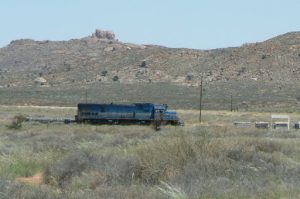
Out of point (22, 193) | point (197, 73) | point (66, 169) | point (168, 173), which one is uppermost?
point (197, 73)

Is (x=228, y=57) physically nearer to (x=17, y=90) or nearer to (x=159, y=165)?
(x=17, y=90)

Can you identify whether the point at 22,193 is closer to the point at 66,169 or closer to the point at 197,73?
the point at 66,169

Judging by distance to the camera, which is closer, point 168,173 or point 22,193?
point 22,193

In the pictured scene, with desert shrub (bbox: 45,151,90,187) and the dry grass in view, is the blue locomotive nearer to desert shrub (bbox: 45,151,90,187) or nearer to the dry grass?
the dry grass

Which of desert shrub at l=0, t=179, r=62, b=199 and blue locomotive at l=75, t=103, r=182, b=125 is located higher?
desert shrub at l=0, t=179, r=62, b=199

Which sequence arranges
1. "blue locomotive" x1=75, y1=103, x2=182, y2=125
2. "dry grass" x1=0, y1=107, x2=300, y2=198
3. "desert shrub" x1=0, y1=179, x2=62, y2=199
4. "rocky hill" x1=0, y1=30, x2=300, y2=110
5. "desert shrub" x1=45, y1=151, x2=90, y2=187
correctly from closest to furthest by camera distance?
1. "desert shrub" x1=0, y1=179, x2=62, y2=199
2. "dry grass" x1=0, y1=107, x2=300, y2=198
3. "desert shrub" x1=45, y1=151, x2=90, y2=187
4. "blue locomotive" x1=75, y1=103, x2=182, y2=125
5. "rocky hill" x1=0, y1=30, x2=300, y2=110

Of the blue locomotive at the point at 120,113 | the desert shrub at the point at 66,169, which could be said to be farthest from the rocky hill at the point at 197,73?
the desert shrub at the point at 66,169

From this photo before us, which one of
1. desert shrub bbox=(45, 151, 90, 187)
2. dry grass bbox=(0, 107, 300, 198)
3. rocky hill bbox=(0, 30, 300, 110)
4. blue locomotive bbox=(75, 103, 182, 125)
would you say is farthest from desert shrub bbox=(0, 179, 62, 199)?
rocky hill bbox=(0, 30, 300, 110)

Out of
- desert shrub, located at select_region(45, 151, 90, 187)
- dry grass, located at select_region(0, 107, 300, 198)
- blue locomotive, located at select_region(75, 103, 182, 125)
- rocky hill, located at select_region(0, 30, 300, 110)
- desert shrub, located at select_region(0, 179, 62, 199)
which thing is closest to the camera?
desert shrub, located at select_region(0, 179, 62, 199)

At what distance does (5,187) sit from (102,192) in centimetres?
199

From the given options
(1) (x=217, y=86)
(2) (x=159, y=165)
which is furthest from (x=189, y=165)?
(1) (x=217, y=86)

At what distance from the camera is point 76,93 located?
430 ft

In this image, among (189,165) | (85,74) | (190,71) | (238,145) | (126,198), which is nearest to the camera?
(126,198)

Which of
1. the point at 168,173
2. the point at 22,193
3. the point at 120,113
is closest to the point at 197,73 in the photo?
the point at 120,113
